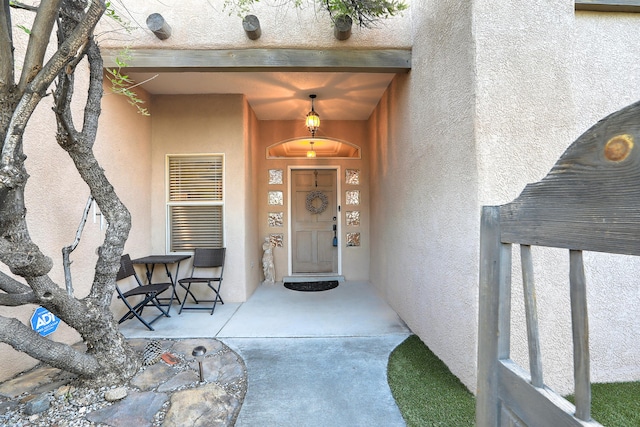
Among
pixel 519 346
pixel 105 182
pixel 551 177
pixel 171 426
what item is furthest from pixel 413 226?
pixel 105 182

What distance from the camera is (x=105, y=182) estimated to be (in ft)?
6.57

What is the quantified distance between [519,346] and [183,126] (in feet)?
14.1

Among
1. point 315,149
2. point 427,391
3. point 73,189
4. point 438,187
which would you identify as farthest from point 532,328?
point 315,149

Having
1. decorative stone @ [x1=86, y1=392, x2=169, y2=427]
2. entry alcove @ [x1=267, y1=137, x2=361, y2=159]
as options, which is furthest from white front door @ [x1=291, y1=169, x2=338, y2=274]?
decorative stone @ [x1=86, y1=392, x2=169, y2=427]

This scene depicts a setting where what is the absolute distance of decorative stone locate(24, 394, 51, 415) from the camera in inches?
65.9

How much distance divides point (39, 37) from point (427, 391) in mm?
2864

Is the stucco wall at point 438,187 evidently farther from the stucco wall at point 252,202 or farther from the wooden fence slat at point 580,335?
the stucco wall at point 252,202

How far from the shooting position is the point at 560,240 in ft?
2.13

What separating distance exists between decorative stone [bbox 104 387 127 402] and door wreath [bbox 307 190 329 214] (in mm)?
3716

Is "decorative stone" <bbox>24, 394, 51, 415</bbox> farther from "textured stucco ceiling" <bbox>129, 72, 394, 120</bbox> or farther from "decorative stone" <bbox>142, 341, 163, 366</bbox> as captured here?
"textured stucco ceiling" <bbox>129, 72, 394, 120</bbox>

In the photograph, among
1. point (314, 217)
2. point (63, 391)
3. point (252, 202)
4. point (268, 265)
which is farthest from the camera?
point (314, 217)

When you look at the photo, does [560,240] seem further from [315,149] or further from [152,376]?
[315,149]

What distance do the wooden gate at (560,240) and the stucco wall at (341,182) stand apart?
164 inches

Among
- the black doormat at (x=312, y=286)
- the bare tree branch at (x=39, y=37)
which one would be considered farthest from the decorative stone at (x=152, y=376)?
the black doormat at (x=312, y=286)
